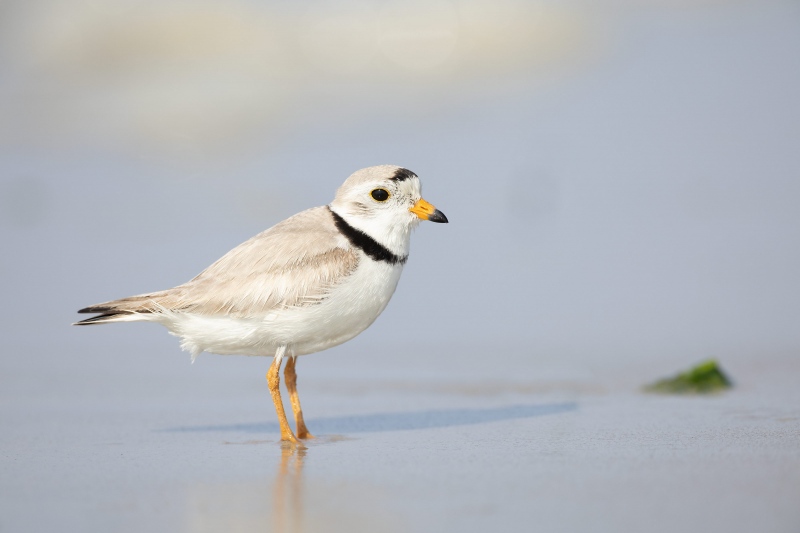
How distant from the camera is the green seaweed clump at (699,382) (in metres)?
7.12

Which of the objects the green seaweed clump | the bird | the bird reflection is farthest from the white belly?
the green seaweed clump

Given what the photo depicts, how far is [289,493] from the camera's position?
4.17 meters

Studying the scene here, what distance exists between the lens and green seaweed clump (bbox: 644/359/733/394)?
7.12 meters

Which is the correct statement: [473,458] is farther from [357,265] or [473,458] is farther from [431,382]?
[431,382]

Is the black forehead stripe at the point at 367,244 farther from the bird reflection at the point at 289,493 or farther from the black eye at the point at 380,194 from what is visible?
the bird reflection at the point at 289,493

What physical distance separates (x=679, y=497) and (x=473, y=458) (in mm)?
1176

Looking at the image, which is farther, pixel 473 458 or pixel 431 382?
pixel 431 382

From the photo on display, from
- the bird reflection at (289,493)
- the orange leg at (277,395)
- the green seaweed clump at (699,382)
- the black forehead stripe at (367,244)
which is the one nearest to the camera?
the bird reflection at (289,493)

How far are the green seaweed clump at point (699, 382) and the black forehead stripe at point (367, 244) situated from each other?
103 inches

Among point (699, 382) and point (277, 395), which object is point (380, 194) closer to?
point (277, 395)

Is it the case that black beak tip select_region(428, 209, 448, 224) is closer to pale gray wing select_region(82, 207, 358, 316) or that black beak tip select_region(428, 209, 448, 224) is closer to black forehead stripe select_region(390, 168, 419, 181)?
black forehead stripe select_region(390, 168, 419, 181)

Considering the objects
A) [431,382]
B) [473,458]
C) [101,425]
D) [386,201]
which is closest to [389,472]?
[473,458]

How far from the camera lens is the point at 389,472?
179 inches

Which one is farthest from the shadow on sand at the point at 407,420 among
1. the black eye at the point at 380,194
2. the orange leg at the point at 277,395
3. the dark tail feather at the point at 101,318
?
the black eye at the point at 380,194
